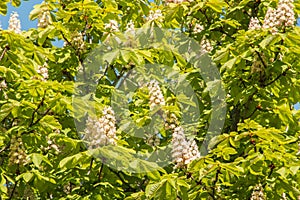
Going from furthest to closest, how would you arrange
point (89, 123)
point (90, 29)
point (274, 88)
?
1. point (90, 29)
2. point (274, 88)
3. point (89, 123)

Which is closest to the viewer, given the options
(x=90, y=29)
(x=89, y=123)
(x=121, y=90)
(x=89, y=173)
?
(x=89, y=123)

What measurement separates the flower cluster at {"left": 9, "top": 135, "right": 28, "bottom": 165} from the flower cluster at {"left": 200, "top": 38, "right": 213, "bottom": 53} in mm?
2939

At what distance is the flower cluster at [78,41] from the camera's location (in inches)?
268

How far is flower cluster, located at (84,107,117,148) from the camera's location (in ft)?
16.2

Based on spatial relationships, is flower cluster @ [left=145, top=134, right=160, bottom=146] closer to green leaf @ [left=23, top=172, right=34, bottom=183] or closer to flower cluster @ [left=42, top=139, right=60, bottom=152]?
flower cluster @ [left=42, top=139, right=60, bottom=152]

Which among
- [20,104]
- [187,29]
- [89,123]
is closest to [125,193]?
[89,123]

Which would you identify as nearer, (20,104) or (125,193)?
(20,104)

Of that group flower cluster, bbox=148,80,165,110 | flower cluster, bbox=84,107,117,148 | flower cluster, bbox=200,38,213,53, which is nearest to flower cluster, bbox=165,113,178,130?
flower cluster, bbox=148,80,165,110

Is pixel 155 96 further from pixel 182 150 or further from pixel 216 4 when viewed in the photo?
pixel 216 4

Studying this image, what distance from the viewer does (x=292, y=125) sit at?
6.06 metres

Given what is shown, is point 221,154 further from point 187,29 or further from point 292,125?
point 187,29

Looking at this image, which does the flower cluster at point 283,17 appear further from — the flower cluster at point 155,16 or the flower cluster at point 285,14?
the flower cluster at point 155,16

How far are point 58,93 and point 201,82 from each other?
7.00ft

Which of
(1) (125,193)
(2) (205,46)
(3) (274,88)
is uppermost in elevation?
(2) (205,46)
